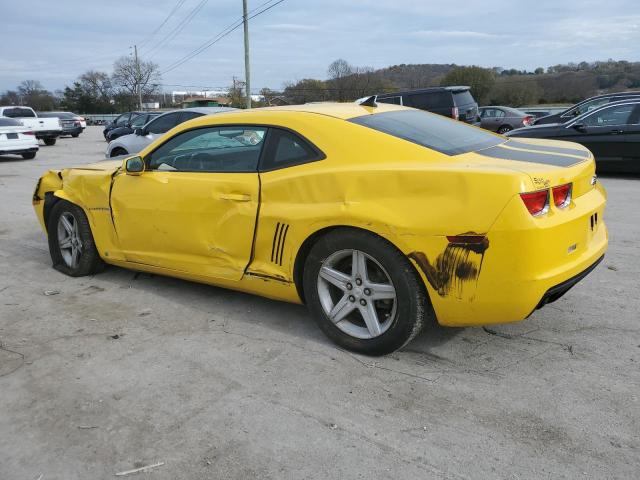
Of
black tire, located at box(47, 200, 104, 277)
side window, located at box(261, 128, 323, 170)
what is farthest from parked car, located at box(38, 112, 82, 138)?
side window, located at box(261, 128, 323, 170)

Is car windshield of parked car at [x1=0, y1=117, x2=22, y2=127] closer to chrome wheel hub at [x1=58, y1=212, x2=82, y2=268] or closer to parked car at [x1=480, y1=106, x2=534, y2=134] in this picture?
chrome wheel hub at [x1=58, y1=212, x2=82, y2=268]

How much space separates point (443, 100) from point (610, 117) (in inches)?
295

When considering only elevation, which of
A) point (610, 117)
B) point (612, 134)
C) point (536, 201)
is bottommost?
point (536, 201)

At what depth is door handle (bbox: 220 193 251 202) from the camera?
12.0 feet

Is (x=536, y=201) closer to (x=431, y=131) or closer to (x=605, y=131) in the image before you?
(x=431, y=131)

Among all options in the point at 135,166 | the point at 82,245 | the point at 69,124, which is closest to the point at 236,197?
the point at 135,166

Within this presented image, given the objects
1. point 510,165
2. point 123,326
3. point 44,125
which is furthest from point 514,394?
point 44,125

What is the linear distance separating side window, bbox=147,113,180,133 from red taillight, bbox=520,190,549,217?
919 cm

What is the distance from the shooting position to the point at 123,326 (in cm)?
391

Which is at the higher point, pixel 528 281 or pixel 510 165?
pixel 510 165

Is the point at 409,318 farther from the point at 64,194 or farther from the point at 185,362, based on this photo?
the point at 64,194

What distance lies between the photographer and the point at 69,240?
16.7 feet

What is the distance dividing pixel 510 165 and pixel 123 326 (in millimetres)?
2759

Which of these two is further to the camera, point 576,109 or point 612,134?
point 576,109
